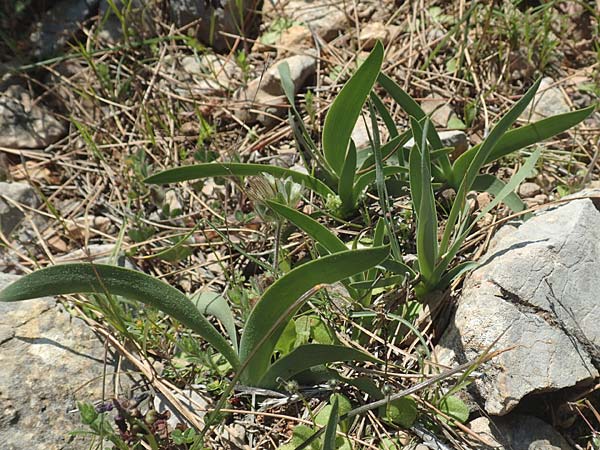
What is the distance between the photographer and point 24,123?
250 centimetres

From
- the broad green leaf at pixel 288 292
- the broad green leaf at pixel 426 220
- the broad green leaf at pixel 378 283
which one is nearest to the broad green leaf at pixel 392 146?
the broad green leaf at pixel 426 220

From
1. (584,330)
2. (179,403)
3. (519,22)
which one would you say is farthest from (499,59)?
(179,403)

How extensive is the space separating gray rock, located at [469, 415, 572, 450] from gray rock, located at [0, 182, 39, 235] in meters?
1.66

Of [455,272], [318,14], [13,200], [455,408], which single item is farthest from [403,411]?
[318,14]

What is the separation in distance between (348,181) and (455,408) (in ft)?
2.33

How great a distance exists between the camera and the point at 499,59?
2416 millimetres

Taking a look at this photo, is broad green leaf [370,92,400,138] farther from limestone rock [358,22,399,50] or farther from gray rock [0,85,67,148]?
gray rock [0,85,67,148]

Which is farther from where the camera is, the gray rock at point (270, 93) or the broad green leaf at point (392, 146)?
the gray rock at point (270, 93)

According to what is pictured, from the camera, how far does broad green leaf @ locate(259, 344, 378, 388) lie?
1445 millimetres

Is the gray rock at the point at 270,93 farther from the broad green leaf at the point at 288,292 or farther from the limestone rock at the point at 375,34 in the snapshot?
the broad green leaf at the point at 288,292

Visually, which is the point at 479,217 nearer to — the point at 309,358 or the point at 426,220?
the point at 426,220

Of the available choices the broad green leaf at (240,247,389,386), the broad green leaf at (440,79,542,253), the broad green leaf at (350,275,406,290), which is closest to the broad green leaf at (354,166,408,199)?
the broad green leaf at (440,79,542,253)

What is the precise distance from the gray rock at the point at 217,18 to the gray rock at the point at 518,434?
1849 mm

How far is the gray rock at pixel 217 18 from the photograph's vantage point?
266 cm
